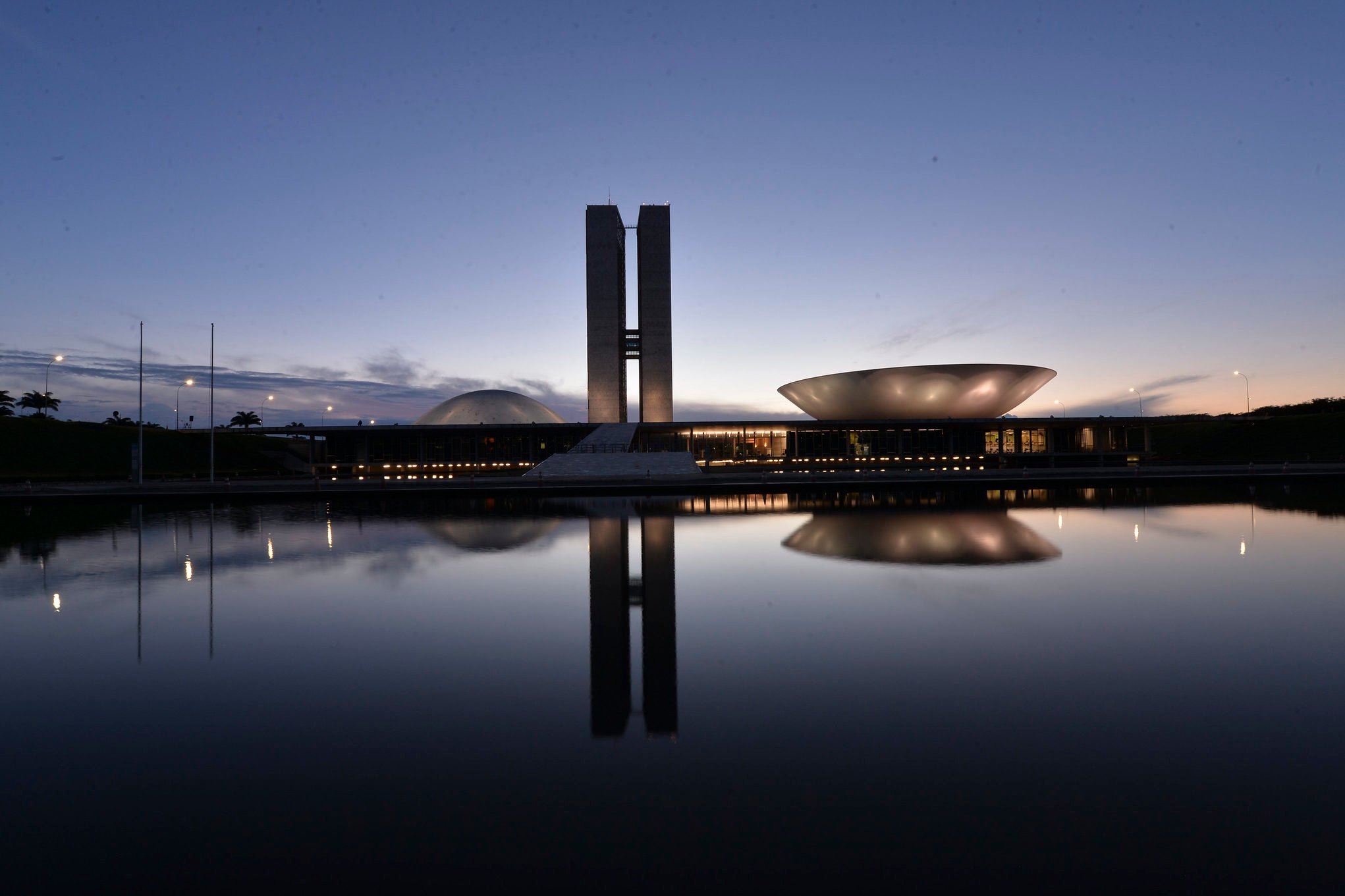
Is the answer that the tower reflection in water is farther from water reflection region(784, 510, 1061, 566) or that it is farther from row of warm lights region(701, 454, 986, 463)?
row of warm lights region(701, 454, 986, 463)

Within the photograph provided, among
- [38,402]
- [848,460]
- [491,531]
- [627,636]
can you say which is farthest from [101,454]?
[627,636]

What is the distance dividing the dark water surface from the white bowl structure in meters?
42.8

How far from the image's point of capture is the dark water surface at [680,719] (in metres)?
3.97

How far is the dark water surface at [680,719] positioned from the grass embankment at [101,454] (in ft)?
172

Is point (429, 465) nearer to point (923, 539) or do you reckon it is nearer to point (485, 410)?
point (485, 410)

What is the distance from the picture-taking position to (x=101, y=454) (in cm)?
6272

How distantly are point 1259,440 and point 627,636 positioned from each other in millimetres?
106104

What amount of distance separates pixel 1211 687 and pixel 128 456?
80.8m

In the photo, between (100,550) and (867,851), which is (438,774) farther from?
(100,550)

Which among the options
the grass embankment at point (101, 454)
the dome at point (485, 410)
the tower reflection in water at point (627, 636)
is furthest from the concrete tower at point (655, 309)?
the tower reflection in water at point (627, 636)

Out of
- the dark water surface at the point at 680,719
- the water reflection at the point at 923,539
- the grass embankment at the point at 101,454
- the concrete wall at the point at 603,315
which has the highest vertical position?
the concrete wall at the point at 603,315

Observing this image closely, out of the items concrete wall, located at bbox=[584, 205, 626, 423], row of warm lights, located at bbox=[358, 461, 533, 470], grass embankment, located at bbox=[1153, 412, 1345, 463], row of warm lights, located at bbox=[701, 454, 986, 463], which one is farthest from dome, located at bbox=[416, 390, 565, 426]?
grass embankment, located at bbox=[1153, 412, 1345, 463]

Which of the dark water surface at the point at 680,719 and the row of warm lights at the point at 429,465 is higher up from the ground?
the row of warm lights at the point at 429,465

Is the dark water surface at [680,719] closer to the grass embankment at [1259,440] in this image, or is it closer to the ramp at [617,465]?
the ramp at [617,465]
